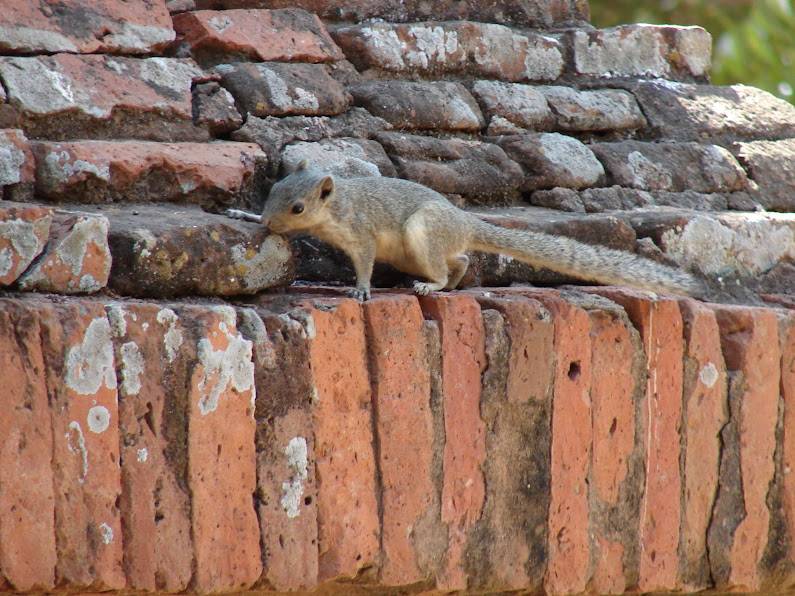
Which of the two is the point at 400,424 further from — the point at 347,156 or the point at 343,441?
the point at 347,156

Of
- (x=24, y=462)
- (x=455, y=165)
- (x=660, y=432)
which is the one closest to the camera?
(x=24, y=462)

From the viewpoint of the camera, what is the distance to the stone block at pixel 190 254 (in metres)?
2.34

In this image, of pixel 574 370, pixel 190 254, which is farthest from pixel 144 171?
pixel 574 370

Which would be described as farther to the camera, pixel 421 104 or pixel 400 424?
pixel 421 104

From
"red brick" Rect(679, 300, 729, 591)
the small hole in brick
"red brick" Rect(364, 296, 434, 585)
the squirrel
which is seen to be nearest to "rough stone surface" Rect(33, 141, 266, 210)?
the squirrel

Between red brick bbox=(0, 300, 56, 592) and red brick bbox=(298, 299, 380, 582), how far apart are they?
2.27ft

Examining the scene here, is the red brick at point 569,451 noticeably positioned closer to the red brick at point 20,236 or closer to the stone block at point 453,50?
the stone block at point 453,50

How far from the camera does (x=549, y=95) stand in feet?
12.6

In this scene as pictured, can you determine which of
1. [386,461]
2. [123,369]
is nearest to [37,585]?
[123,369]

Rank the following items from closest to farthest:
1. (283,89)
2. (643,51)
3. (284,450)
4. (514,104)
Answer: (284,450) < (283,89) < (514,104) < (643,51)

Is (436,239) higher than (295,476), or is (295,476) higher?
(436,239)

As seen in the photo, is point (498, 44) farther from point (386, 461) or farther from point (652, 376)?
point (386, 461)

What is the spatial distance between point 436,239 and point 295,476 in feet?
3.83

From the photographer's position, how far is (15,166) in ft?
8.02
